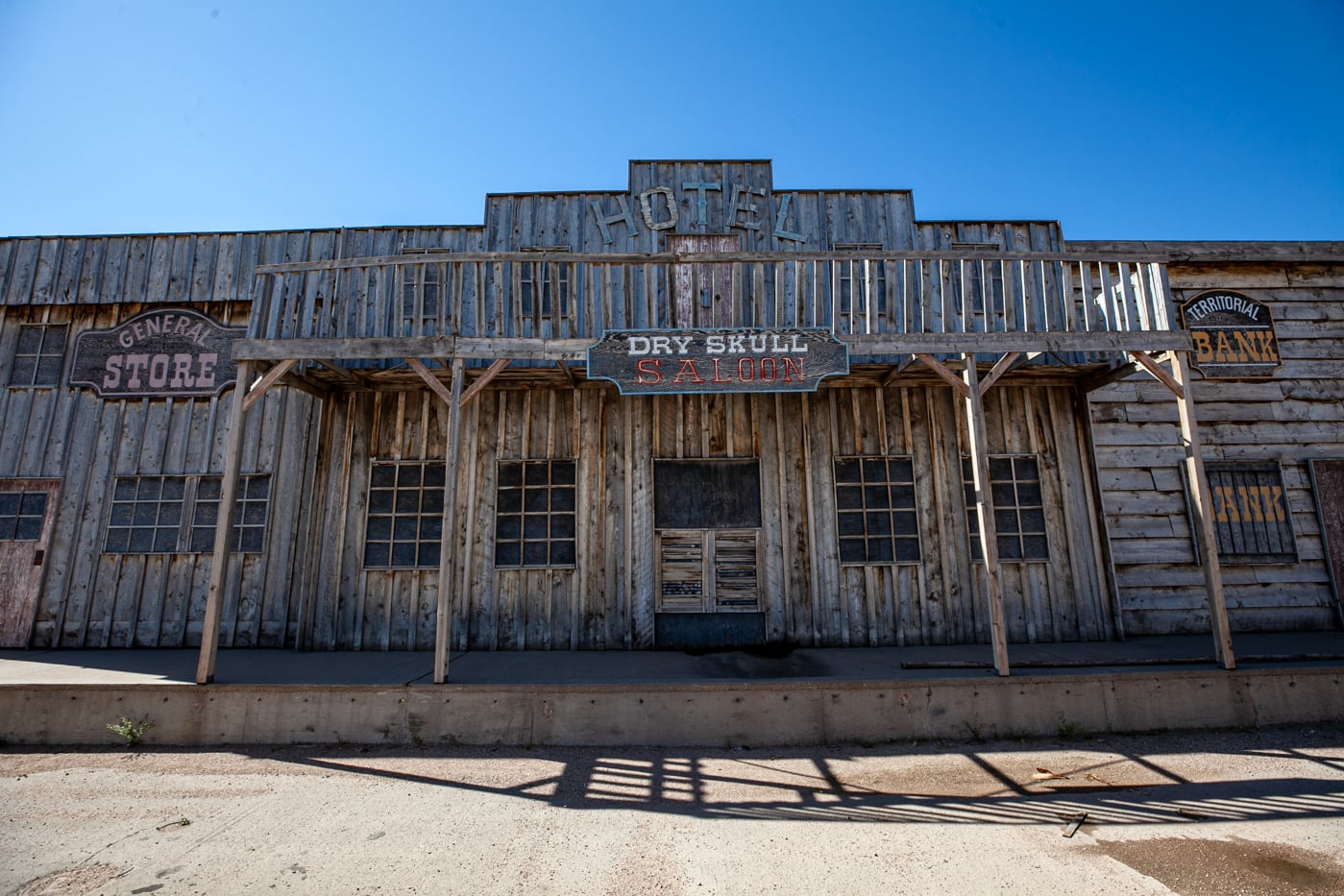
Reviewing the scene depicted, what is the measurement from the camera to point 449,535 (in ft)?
22.3

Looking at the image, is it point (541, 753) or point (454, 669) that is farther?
point (454, 669)

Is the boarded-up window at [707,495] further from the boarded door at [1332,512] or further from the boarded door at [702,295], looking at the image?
the boarded door at [1332,512]

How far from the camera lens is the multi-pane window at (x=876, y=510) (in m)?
9.11

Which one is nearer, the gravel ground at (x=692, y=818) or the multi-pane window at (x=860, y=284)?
the gravel ground at (x=692, y=818)

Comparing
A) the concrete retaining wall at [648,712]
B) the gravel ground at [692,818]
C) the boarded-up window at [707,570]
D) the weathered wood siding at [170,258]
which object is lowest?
the gravel ground at [692,818]

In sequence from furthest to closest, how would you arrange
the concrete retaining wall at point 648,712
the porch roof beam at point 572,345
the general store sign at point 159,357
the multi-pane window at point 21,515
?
the general store sign at point 159,357 → the multi-pane window at point 21,515 → the porch roof beam at point 572,345 → the concrete retaining wall at point 648,712

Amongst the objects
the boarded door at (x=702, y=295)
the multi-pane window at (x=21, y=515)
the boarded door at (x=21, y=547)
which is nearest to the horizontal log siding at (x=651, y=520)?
the boarded door at (x=702, y=295)

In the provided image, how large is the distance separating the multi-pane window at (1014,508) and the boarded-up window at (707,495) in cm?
312

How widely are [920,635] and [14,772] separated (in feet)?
32.2

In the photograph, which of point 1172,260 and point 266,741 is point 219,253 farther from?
point 1172,260

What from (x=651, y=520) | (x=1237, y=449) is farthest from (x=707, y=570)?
(x=1237, y=449)

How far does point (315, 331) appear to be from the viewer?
30.8 ft

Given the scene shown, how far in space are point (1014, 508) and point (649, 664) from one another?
584 centimetres

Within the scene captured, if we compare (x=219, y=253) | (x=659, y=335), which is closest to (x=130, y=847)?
(x=659, y=335)
